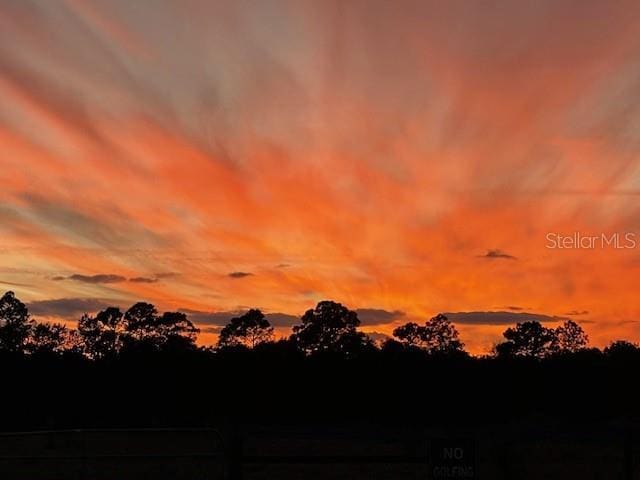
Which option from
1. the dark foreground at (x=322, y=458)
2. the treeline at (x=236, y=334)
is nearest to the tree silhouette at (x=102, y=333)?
the treeline at (x=236, y=334)

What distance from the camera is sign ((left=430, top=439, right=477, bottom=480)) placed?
1398cm

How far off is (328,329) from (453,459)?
87700mm

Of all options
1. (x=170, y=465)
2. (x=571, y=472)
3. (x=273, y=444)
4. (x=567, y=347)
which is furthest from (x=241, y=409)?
(x=567, y=347)

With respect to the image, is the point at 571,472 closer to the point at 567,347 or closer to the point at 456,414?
the point at 456,414

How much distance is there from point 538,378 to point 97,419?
32.7 meters

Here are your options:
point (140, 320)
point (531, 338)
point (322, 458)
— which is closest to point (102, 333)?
point (140, 320)

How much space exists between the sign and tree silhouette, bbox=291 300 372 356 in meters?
84.0

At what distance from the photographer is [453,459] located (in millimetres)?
14078

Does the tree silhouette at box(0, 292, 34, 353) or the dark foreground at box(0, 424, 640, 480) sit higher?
the tree silhouette at box(0, 292, 34, 353)

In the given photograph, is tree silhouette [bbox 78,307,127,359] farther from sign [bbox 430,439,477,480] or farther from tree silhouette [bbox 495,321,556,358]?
sign [bbox 430,439,477,480]

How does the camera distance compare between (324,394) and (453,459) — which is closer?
(453,459)

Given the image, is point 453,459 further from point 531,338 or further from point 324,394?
point 531,338

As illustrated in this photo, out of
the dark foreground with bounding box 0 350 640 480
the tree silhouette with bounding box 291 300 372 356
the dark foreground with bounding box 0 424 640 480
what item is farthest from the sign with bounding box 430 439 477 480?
the tree silhouette with bounding box 291 300 372 356

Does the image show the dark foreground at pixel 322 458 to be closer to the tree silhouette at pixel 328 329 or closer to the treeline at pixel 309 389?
the treeline at pixel 309 389
